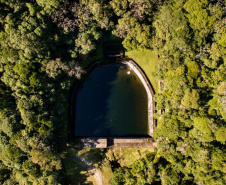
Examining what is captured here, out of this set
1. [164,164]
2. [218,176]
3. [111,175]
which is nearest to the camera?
[218,176]

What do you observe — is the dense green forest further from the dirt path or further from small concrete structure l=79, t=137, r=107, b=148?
small concrete structure l=79, t=137, r=107, b=148

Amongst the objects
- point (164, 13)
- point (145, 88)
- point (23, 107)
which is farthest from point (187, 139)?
point (23, 107)

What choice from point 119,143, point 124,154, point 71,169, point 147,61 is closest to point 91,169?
point 71,169

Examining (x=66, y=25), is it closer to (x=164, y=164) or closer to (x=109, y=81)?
(x=109, y=81)

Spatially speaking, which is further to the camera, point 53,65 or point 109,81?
point 109,81

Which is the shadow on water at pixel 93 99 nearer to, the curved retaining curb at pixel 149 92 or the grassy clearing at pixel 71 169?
the curved retaining curb at pixel 149 92

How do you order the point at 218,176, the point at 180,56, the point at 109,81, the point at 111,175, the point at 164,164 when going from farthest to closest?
1. the point at 109,81
2. the point at 111,175
3. the point at 164,164
4. the point at 180,56
5. the point at 218,176

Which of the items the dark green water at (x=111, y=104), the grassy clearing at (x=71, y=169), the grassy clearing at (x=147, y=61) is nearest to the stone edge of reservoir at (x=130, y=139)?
the grassy clearing at (x=147, y=61)
